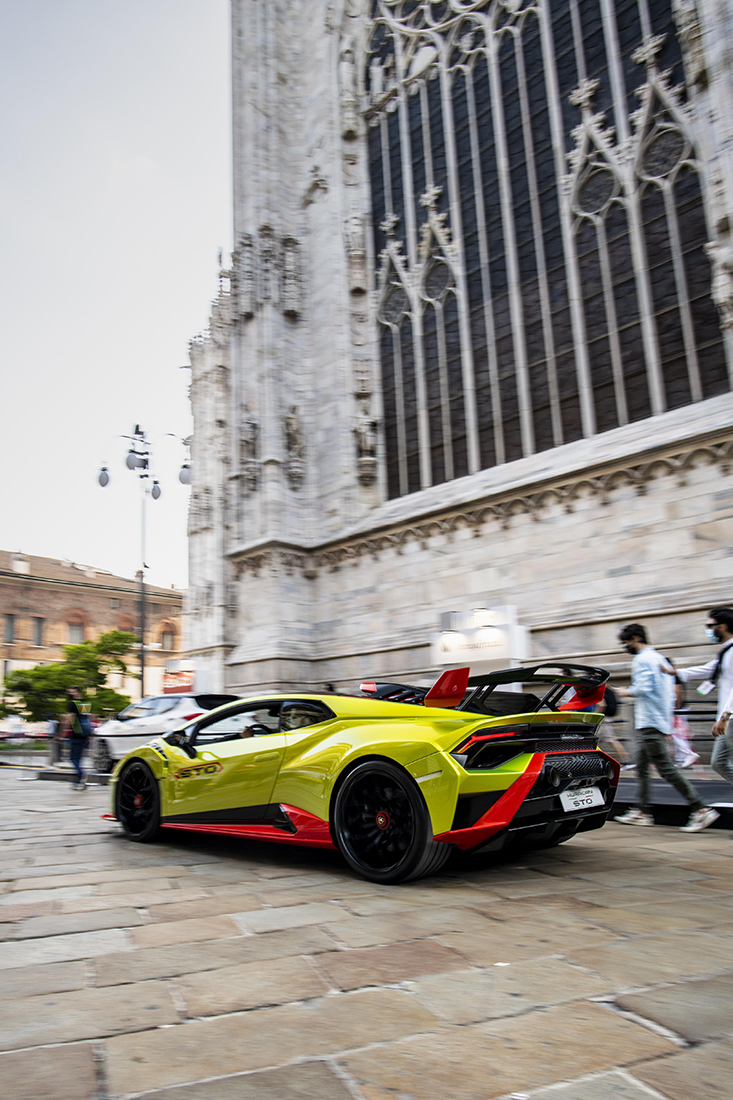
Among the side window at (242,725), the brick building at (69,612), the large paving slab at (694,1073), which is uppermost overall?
the brick building at (69,612)

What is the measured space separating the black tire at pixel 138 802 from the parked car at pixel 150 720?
18.4 ft

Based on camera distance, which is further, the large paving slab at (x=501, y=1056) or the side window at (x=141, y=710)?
the side window at (x=141, y=710)

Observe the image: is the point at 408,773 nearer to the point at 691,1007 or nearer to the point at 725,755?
the point at 691,1007

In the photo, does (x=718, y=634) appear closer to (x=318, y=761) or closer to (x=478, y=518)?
(x=318, y=761)

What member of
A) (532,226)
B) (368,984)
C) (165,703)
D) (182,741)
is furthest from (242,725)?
(532,226)

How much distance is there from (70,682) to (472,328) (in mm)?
25101

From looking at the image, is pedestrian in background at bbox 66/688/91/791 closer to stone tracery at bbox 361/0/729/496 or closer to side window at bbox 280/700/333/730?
stone tracery at bbox 361/0/729/496

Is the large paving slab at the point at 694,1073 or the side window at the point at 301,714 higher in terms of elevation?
the side window at the point at 301,714

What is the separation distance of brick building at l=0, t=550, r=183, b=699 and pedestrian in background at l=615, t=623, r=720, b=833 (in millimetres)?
41612

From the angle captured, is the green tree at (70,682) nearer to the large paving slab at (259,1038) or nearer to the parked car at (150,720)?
the parked car at (150,720)

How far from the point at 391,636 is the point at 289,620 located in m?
2.70

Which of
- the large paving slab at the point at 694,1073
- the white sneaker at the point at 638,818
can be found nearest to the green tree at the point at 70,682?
the white sneaker at the point at 638,818

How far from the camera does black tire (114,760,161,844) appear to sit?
600 centimetres

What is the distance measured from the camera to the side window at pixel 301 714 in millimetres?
5098
